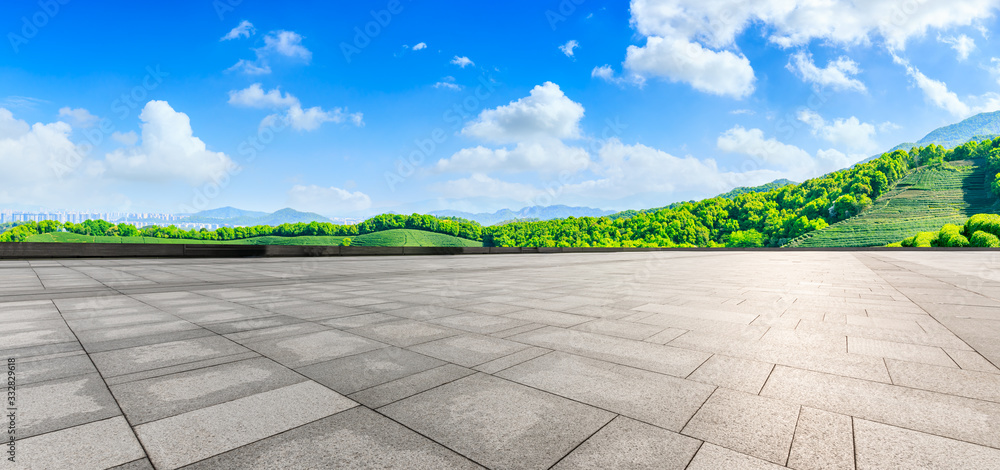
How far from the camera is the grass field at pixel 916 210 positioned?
3789 inches

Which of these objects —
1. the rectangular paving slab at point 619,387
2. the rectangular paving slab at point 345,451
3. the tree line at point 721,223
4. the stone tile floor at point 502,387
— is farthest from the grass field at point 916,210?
the rectangular paving slab at point 345,451

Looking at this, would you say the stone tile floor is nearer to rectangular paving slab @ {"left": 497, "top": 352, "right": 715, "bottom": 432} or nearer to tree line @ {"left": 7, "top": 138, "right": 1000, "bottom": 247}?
rectangular paving slab @ {"left": 497, "top": 352, "right": 715, "bottom": 432}

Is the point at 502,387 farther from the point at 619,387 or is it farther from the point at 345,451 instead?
the point at 345,451

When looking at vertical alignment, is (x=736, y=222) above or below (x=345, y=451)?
above

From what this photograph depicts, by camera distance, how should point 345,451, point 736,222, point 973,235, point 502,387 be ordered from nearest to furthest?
1. point 345,451
2. point 502,387
3. point 973,235
4. point 736,222

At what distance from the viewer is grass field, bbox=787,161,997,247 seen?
9625 centimetres

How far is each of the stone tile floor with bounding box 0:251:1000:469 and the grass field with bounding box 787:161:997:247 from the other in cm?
11355

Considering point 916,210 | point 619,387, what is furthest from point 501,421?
point 916,210

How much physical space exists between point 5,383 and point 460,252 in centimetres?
3274

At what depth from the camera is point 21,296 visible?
771 cm

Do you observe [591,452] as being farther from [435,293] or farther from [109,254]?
[109,254]

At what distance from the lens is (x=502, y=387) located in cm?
324

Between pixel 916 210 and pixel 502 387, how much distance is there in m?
150

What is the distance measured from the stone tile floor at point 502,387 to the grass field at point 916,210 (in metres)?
114
